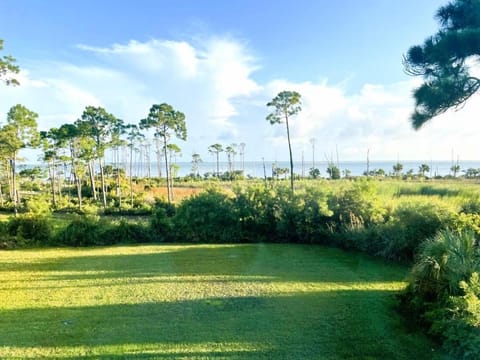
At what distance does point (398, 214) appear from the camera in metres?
6.32

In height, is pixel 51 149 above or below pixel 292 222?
above

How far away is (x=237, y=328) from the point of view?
317 centimetres

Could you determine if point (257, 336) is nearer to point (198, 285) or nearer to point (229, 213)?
point (198, 285)

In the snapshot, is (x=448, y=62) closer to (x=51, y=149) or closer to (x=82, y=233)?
(x=82, y=233)

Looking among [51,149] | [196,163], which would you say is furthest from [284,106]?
[196,163]

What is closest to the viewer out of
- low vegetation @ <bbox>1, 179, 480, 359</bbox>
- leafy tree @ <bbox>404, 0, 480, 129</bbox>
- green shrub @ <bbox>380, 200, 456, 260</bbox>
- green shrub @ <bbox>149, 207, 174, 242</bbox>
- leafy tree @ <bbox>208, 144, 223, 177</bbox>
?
leafy tree @ <bbox>404, 0, 480, 129</bbox>

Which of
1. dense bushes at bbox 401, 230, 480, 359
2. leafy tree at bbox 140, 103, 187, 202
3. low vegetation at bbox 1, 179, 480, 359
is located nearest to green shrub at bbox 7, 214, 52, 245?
low vegetation at bbox 1, 179, 480, 359

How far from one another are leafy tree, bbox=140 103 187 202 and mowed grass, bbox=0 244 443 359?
1261 centimetres

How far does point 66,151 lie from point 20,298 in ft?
60.9

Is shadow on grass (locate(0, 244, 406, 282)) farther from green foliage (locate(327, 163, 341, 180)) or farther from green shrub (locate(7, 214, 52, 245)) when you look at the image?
green foliage (locate(327, 163, 341, 180))

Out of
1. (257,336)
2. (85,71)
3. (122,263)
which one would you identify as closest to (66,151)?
(85,71)

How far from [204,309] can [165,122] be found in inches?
619

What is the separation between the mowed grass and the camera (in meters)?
2.79

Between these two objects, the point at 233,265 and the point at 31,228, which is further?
the point at 31,228
